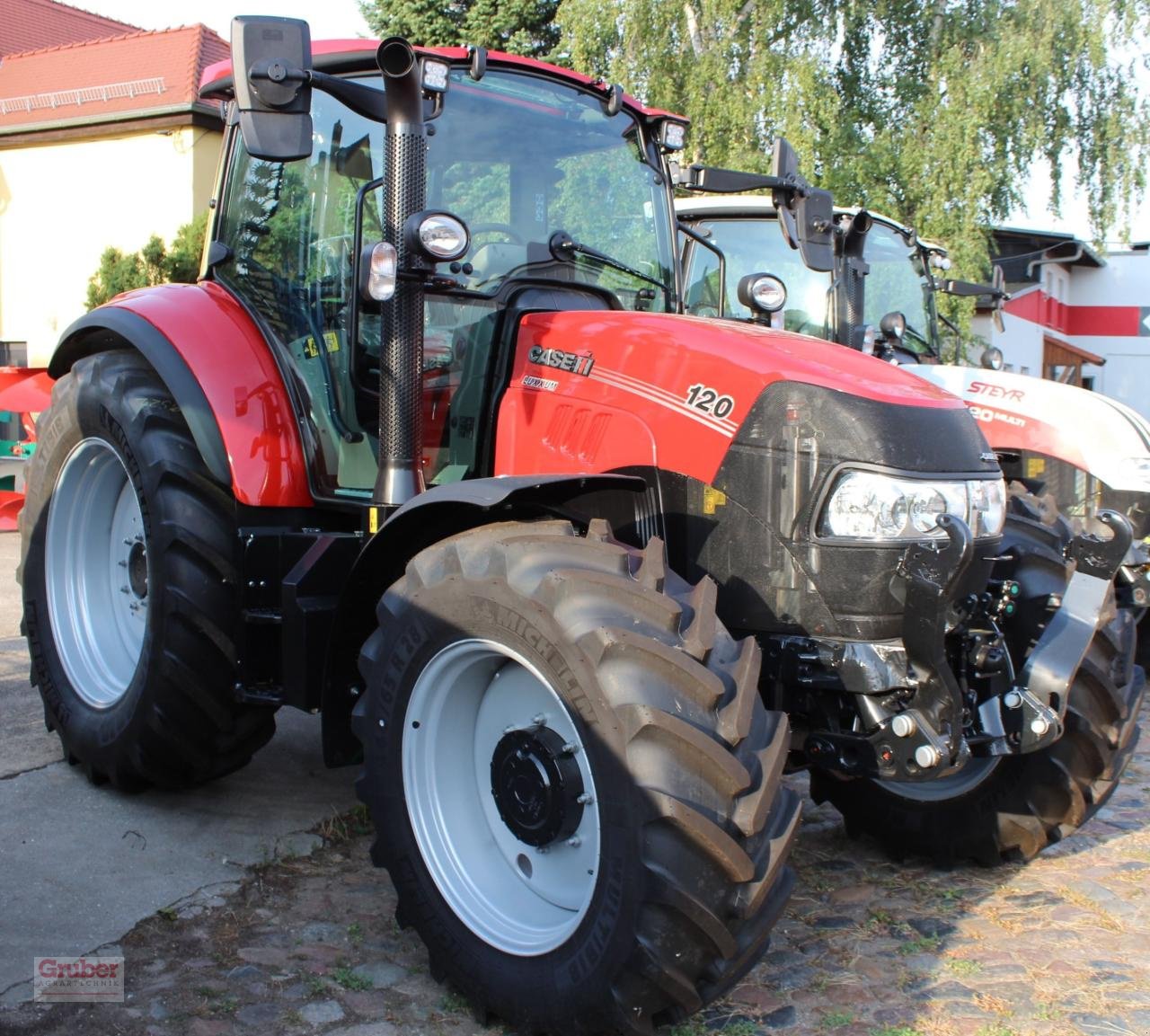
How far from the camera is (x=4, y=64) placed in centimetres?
2030

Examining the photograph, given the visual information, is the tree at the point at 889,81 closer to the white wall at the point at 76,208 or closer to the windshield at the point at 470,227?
the white wall at the point at 76,208

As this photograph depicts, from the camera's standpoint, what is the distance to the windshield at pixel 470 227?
3.79 m

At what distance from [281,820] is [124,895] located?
73cm

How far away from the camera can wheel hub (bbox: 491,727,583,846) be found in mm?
2916

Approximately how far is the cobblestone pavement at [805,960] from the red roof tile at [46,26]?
2169 cm

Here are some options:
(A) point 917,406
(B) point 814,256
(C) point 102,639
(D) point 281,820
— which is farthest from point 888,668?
(C) point 102,639

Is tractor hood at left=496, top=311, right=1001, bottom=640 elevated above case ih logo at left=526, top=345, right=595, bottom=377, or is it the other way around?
case ih logo at left=526, top=345, right=595, bottom=377

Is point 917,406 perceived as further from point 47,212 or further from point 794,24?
point 47,212

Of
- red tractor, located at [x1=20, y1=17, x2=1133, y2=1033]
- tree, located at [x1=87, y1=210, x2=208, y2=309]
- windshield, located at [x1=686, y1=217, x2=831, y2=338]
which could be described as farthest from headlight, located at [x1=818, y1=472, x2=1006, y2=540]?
tree, located at [x1=87, y1=210, x2=208, y2=309]

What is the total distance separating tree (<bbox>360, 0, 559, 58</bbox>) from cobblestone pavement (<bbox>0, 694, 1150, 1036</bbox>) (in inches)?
676

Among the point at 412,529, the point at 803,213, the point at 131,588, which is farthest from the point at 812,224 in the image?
the point at 131,588

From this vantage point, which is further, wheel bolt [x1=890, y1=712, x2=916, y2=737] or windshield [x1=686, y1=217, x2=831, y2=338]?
windshield [x1=686, y1=217, x2=831, y2=338]

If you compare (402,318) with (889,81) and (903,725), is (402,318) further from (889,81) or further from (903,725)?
(889,81)

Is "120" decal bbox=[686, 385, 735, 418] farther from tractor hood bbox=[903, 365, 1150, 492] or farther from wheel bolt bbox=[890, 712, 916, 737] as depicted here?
tractor hood bbox=[903, 365, 1150, 492]
